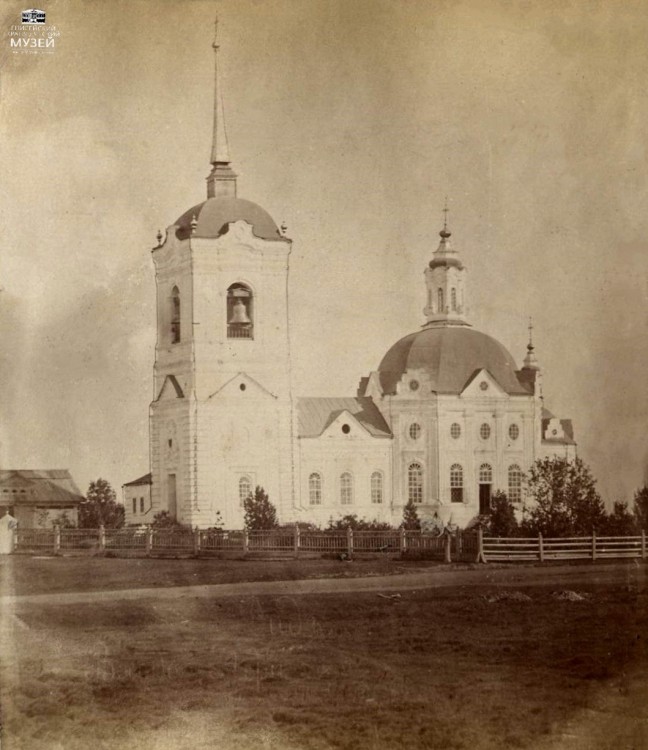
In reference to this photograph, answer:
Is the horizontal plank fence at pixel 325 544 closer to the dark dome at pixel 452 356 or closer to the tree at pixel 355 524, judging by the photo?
the tree at pixel 355 524

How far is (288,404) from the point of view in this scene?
38.3 ft

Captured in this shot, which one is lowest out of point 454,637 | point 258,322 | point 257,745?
point 257,745

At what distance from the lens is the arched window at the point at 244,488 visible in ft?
35.8

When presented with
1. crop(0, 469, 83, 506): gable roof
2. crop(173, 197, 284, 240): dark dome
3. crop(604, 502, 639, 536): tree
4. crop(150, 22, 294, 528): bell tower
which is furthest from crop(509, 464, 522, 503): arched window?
crop(0, 469, 83, 506): gable roof

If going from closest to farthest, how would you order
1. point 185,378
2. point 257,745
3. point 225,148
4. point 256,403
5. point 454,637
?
point 257,745, point 454,637, point 225,148, point 185,378, point 256,403

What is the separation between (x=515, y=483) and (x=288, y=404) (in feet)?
7.34

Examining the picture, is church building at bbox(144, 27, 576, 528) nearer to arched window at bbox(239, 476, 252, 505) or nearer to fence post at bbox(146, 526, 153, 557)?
arched window at bbox(239, 476, 252, 505)

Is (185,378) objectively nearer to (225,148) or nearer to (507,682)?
(225,148)

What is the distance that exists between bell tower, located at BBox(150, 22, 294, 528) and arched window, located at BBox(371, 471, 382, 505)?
Result: 2.46 ft

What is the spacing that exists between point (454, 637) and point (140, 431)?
3027 mm

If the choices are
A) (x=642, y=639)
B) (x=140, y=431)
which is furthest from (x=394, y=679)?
(x=140, y=431)

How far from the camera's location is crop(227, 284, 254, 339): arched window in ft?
37.1

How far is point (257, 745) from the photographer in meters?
8.38

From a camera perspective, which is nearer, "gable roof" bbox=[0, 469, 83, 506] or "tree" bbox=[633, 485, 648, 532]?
"gable roof" bbox=[0, 469, 83, 506]
